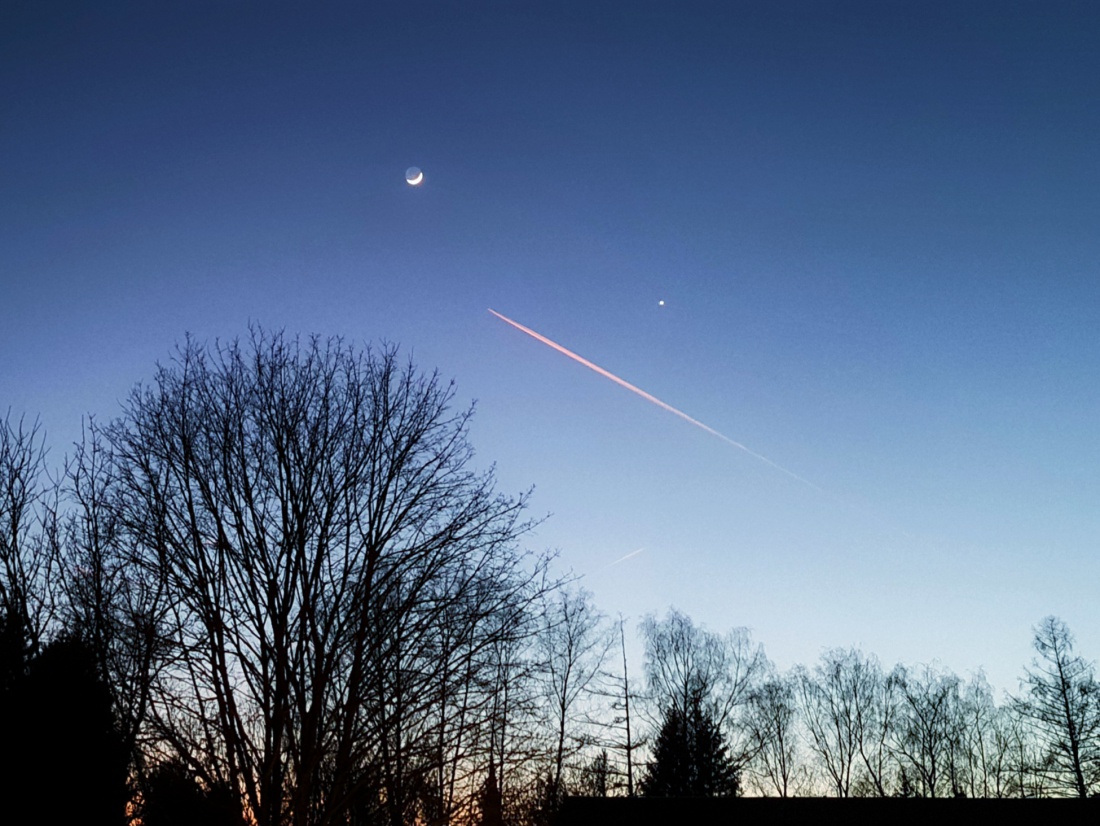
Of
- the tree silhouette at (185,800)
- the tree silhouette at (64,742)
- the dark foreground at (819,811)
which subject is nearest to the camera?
the tree silhouette at (185,800)

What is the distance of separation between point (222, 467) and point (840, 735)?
152 ft

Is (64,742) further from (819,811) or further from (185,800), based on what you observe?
(819,811)

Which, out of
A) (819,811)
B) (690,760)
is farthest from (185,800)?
(690,760)

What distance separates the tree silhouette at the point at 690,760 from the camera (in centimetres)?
3962

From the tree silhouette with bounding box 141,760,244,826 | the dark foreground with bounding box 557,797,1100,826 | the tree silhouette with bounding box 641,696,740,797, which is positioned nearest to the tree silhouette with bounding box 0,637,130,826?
the tree silhouette with bounding box 141,760,244,826

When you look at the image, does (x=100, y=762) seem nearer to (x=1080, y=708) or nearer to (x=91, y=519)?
(x=91, y=519)

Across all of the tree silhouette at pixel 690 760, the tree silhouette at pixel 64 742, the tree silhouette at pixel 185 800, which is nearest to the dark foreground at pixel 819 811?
the tree silhouette at pixel 690 760

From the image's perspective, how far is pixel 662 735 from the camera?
4059 centimetres

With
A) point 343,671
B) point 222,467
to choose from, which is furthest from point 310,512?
point 343,671

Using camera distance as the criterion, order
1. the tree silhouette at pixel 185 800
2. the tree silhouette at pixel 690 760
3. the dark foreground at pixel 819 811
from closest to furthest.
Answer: the tree silhouette at pixel 185 800, the dark foreground at pixel 819 811, the tree silhouette at pixel 690 760

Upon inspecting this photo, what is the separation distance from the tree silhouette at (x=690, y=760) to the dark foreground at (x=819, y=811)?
10714 mm

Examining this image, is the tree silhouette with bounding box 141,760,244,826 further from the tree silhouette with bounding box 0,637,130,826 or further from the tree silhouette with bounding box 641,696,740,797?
the tree silhouette with bounding box 641,696,740,797

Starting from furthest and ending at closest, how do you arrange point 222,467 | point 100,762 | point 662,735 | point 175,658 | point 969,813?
1. point 662,735
2. point 969,813
3. point 100,762
4. point 222,467
5. point 175,658

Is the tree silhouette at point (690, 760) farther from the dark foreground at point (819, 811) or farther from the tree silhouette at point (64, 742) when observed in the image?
the tree silhouette at point (64, 742)
